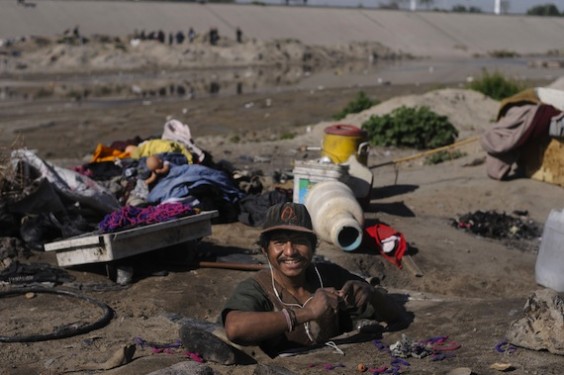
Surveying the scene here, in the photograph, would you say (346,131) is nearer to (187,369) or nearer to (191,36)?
(187,369)

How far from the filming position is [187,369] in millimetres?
4695

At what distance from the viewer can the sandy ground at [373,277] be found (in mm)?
5199

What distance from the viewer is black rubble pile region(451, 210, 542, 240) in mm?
9656

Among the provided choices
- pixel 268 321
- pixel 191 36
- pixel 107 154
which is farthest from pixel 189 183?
pixel 191 36

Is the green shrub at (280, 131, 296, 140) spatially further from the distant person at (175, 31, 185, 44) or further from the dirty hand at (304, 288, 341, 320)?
the distant person at (175, 31, 185, 44)

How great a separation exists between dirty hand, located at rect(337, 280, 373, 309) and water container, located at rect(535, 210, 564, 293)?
90.7 inches

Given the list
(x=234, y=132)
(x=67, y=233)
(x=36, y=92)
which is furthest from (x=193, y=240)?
(x=36, y=92)

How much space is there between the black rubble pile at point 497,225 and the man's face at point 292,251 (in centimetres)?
490

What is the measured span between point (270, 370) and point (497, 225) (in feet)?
18.8

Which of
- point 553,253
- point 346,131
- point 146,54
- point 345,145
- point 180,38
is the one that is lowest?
point 553,253

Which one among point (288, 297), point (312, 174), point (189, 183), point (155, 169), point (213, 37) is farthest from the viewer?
point (213, 37)

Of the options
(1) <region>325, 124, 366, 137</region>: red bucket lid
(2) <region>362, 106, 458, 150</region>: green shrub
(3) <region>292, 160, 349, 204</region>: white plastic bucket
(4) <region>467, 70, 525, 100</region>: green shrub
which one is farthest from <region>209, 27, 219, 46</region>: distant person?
(3) <region>292, 160, 349, 204</region>: white plastic bucket

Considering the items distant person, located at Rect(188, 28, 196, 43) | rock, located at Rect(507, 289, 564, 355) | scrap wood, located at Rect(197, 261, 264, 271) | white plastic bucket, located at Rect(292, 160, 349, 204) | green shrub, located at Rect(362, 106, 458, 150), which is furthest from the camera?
distant person, located at Rect(188, 28, 196, 43)

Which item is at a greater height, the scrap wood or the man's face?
the man's face
